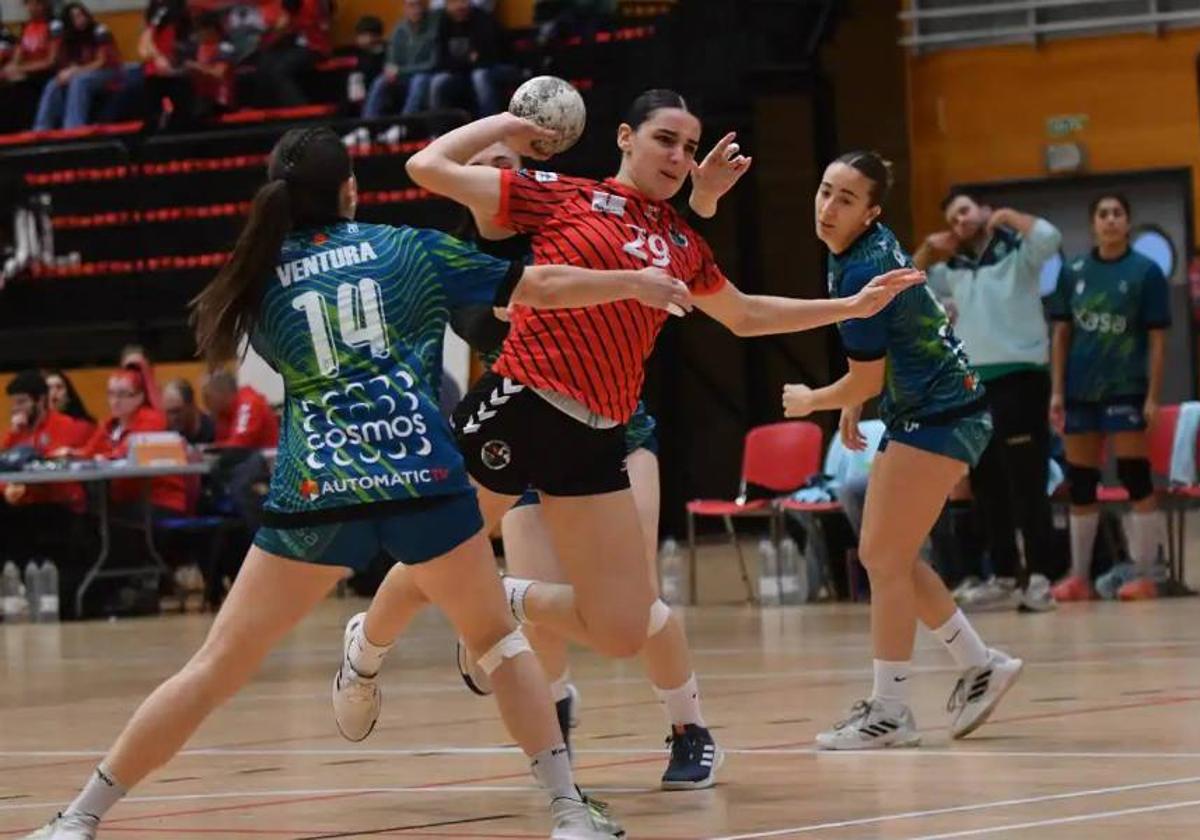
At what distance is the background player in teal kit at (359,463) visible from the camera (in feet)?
17.9

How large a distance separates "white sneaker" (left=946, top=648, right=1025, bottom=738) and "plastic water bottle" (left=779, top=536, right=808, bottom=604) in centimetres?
712

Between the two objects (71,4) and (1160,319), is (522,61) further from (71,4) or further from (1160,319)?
(1160,319)

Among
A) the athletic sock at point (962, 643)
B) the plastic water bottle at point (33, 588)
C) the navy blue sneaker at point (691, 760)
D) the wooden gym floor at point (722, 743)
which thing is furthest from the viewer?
the plastic water bottle at point (33, 588)

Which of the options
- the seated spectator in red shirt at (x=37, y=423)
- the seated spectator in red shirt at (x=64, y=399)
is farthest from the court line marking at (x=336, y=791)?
the seated spectator in red shirt at (x=64, y=399)

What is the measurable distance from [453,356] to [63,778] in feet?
37.1

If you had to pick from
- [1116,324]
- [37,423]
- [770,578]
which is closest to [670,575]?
[770,578]

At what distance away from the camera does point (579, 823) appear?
5.46 m

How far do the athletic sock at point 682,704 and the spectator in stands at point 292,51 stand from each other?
48.2 ft

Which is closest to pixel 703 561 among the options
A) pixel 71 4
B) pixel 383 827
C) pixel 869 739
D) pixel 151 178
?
pixel 151 178

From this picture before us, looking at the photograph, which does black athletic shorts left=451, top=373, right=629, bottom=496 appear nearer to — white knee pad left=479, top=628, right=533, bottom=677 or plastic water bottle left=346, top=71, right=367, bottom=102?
white knee pad left=479, top=628, right=533, bottom=677

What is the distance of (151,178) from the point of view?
67.5 feet

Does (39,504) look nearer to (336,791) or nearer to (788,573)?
(788,573)

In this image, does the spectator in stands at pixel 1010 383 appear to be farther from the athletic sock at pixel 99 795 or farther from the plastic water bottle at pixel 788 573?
the athletic sock at pixel 99 795

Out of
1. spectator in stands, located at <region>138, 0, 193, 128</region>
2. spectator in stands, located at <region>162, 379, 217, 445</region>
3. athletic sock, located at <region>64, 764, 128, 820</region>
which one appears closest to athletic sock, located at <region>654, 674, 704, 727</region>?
athletic sock, located at <region>64, 764, 128, 820</region>
